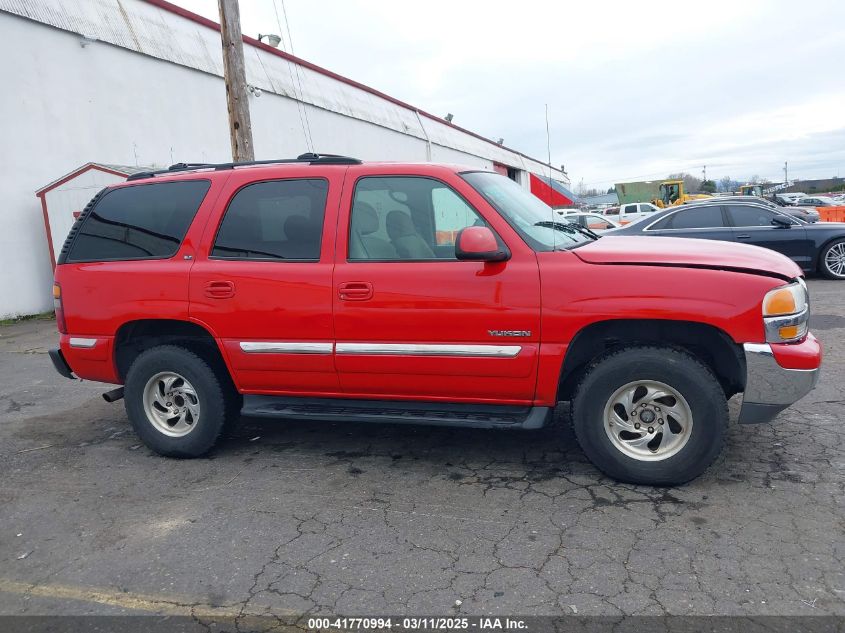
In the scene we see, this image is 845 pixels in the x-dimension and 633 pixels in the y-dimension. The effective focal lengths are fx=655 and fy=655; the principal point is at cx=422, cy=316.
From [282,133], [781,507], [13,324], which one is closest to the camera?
[781,507]

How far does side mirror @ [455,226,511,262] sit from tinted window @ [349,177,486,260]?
0.72 ft

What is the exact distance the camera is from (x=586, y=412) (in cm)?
377

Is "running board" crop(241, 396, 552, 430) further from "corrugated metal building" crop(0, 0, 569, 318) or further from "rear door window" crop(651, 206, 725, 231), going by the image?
"corrugated metal building" crop(0, 0, 569, 318)

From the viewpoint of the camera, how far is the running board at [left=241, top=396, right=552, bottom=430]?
12.7ft

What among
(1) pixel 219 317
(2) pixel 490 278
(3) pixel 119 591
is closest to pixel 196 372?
(1) pixel 219 317

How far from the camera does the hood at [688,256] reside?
3592 mm

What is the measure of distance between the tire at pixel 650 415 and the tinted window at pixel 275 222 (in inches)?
75.7

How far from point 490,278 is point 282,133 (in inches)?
634

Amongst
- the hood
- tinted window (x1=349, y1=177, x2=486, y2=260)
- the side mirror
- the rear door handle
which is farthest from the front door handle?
the hood

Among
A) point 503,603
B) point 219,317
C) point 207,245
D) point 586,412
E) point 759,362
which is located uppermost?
point 207,245

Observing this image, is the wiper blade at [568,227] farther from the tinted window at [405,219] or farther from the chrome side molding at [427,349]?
the chrome side molding at [427,349]

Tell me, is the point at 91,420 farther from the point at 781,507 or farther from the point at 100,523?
the point at 781,507

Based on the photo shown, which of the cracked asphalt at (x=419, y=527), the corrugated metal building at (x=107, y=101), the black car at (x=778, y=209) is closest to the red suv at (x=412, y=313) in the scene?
the cracked asphalt at (x=419, y=527)

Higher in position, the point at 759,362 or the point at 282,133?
the point at 282,133
